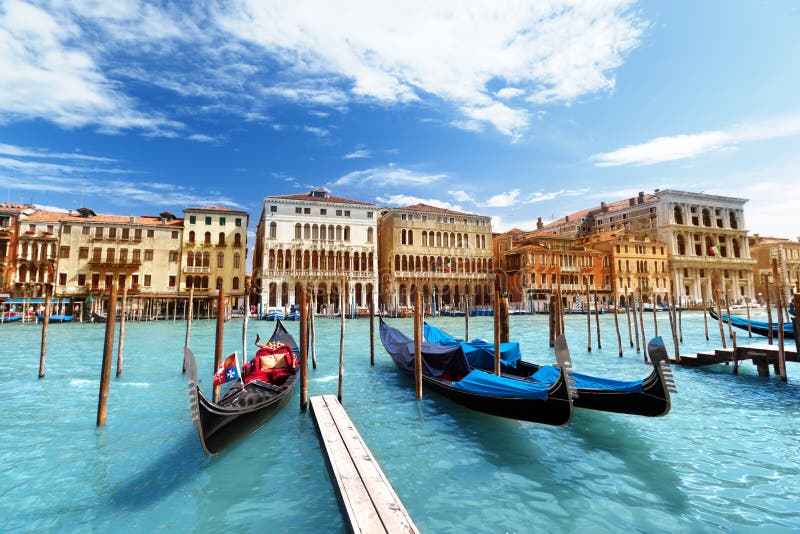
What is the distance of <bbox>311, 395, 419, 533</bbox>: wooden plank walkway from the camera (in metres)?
2.72

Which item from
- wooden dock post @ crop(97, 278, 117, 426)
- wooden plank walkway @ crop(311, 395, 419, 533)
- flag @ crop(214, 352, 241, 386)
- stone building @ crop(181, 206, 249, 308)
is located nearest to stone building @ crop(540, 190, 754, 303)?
stone building @ crop(181, 206, 249, 308)

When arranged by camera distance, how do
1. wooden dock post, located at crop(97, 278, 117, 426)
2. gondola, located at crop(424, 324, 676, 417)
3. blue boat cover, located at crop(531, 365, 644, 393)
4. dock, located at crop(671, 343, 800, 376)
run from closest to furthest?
gondola, located at crop(424, 324, 676, 417)
blue boat cover, located at crop(531, 365, 644, 393)
wooden dock post, located at crop(97, 278, 117, 426)
dock, located at crop(671, 343, 800, 376)

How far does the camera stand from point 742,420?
5.63m

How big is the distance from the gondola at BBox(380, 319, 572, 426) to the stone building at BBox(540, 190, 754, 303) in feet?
139

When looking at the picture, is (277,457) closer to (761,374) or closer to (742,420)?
(742,420)

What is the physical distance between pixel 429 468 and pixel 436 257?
30.8 meters

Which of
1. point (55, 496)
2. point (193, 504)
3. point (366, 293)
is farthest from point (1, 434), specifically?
point (366, 293)

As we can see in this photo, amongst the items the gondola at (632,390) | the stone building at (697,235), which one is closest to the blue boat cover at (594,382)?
the gondola at (632,390)

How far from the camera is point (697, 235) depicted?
43.3m

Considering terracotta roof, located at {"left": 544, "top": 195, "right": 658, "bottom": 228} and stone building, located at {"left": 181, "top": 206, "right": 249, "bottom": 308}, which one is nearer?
stone building, located at {"left": 181, "top": 206, "right": 249, "bottom": 308}

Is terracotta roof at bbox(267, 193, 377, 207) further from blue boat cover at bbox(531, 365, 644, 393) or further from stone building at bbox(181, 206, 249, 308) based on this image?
blue boat cover at bbox(531, 365, 644, 393)

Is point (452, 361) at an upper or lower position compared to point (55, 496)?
upper

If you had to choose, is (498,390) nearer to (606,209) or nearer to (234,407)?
(234,407)

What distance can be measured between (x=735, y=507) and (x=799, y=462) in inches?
62.7
